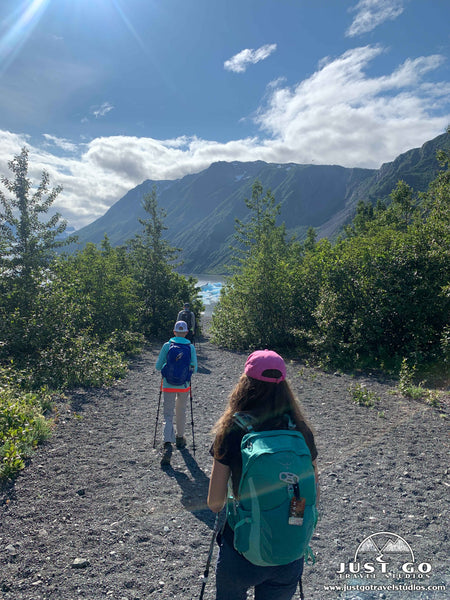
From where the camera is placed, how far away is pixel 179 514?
523 centimetres

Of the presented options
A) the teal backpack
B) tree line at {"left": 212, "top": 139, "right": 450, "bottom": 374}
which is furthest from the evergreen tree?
the teal backpack

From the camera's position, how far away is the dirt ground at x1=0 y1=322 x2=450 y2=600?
3.94 metres

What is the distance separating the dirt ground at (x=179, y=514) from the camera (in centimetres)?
394

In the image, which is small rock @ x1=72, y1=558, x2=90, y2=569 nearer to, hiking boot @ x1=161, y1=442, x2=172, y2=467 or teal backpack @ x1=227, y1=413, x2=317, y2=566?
hiking boot @ x1=161, y1=442, x2=172, y2=467

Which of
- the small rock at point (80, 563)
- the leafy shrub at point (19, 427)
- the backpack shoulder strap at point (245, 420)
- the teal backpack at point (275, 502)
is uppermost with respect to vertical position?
the backpack shoulder strap at point (245, 420)

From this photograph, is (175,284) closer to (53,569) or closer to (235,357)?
(235,357)

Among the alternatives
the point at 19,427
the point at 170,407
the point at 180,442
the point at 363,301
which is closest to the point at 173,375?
the point at 170,407

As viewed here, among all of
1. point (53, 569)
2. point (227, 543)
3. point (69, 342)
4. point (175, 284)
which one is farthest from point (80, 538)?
point (175, 284)

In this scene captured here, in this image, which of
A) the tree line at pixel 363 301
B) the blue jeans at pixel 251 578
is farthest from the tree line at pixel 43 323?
the tree line at pixel 363 301

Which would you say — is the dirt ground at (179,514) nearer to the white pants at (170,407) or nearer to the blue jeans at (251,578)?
the white pants at (170,407)

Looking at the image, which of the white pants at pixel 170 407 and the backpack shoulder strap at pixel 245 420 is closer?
the backpack shoulder strap at pixel 245 420

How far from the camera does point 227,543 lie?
2.50 m

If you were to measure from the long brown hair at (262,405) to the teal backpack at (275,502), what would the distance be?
237mm

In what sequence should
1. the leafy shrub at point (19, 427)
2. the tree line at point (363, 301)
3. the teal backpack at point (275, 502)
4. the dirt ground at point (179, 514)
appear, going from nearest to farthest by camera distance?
the teal backpack at point (275, 502) → the dirt ground at point (179, 514) → the leafy shrub at point (19, 427) → the tree line at point (363, 301)
